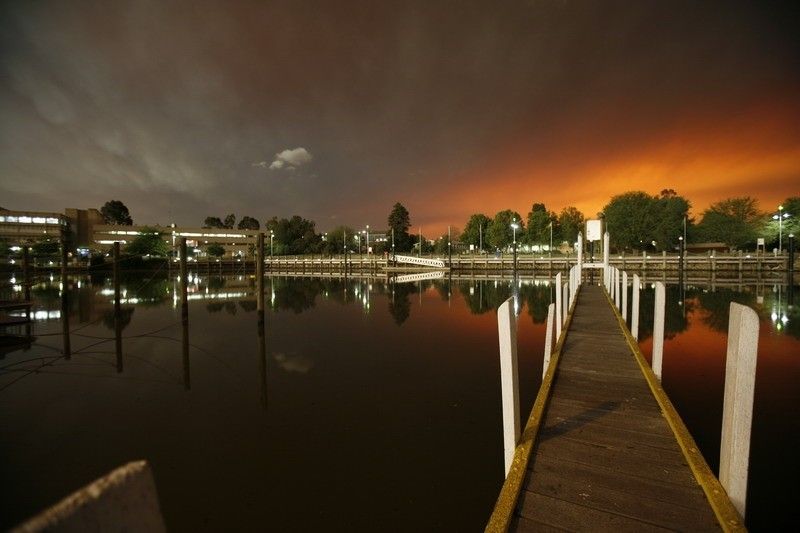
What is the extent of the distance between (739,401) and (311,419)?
653cm

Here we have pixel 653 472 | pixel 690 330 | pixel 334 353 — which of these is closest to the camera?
pixel 653 472

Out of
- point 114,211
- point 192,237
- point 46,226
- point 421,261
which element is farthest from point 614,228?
point 114,211

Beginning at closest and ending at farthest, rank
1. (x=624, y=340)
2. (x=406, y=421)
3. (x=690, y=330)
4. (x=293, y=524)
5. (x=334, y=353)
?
(x=293, y=524), (x=406, y=421), (x=624, y=340), (x=334, y=353), (x=690, y=330)

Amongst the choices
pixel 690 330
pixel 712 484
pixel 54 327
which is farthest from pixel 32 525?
pixel 54 327

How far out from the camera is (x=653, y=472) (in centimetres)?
347

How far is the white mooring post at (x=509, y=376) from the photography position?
372cm

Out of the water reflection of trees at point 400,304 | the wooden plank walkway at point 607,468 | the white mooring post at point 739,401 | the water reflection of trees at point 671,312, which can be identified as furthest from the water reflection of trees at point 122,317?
the water reflection of trees at point 671,312

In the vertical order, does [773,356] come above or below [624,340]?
below

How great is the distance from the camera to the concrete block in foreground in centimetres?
65

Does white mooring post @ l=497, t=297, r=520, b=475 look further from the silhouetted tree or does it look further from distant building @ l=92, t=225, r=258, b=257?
the silhouetted tree

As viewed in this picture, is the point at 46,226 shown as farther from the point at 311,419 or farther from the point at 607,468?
the point at 607,468

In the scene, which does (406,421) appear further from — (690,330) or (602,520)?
(690,330)

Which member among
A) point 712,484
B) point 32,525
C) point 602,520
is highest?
point 32,525

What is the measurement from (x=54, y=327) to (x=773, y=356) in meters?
26.5
